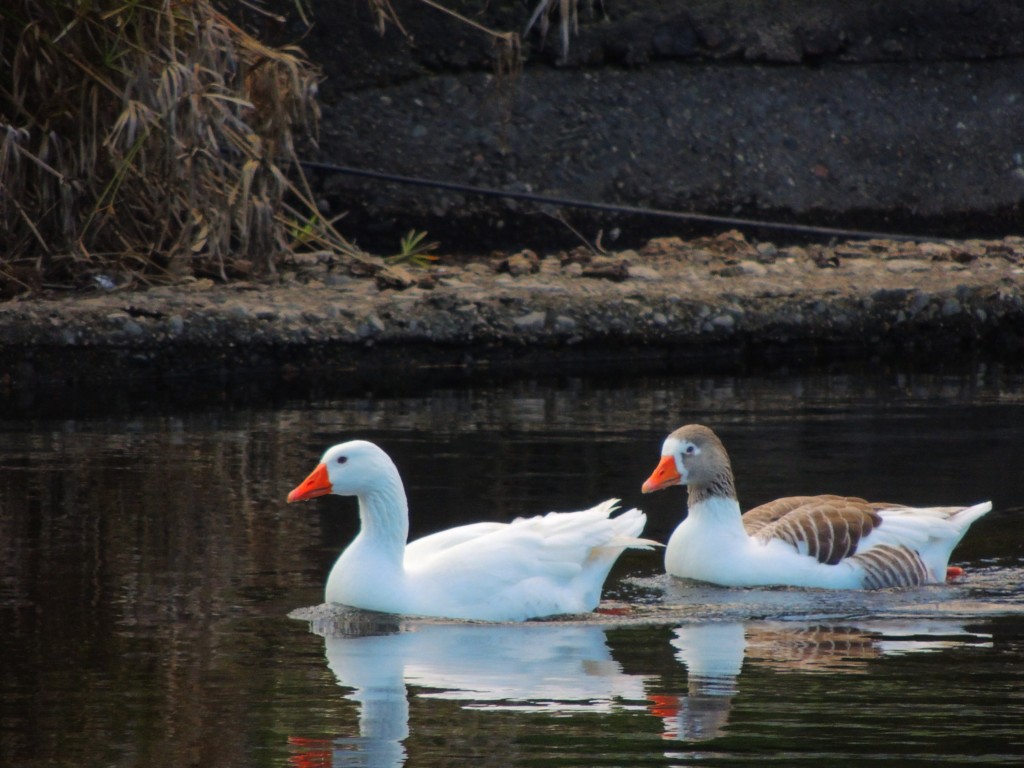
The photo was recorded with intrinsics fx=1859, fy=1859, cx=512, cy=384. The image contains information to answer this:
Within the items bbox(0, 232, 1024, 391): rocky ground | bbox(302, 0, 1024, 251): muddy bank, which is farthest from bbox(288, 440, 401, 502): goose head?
bbox(302, 0, 1024, 251): muddy bank

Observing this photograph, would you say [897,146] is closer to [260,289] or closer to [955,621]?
[260,289]

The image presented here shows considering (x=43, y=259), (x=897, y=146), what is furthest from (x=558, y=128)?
(x=43, y=259)

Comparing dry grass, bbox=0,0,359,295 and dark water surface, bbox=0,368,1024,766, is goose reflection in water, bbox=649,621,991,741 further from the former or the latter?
dry grass, bbox=0,0,359,295

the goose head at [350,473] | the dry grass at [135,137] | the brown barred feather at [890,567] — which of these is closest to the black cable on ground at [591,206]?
the dry grass at [135,137]

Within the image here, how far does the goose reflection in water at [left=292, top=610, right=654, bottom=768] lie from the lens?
512 cm

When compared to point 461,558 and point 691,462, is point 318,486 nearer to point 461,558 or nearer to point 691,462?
point 461,558

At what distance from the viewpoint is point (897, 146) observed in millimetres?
17438

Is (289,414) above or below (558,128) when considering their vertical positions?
below

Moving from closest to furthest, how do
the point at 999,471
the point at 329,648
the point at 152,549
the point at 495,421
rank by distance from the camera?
1. the point at 329,648
2. the point at 152,549
3. the point at 999,471
4. the point at 495,421

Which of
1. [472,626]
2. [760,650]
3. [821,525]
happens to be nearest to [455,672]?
[472,626]

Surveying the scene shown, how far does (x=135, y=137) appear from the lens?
41.9 ft

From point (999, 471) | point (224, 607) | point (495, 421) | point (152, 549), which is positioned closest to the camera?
point (224, 607)

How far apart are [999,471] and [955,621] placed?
2.62 m

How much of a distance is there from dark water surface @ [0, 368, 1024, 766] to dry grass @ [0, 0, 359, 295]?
2.18 meters
